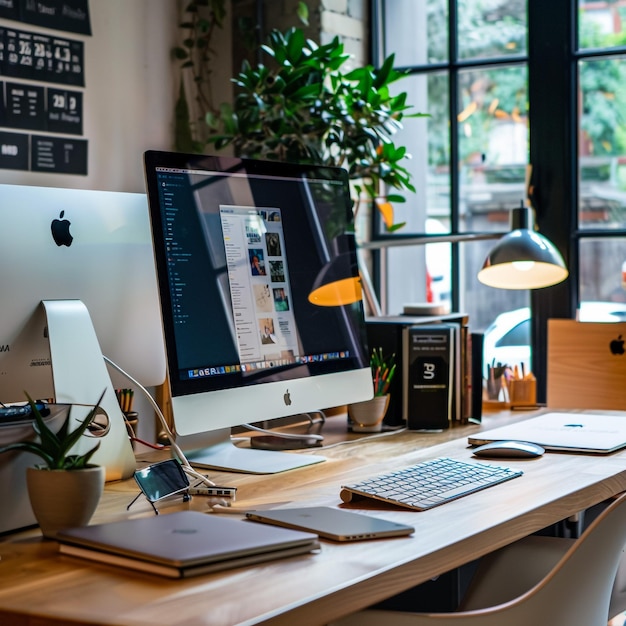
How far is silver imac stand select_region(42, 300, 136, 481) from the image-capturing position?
1.58m

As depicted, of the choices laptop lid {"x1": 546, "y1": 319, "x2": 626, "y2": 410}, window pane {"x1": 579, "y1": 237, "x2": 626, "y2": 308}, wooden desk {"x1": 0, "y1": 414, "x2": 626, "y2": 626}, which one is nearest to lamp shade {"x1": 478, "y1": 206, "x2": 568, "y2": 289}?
laptop lid {"x1": 546, "y1": 319, "x2": 626, "y2": 410}

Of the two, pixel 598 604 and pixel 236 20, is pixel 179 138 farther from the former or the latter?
pixel 598 604

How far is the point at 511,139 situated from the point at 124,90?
124 centimetres

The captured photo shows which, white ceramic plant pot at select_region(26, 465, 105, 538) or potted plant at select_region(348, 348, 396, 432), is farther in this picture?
potted plant at select_region(348, 348, 396, 432)

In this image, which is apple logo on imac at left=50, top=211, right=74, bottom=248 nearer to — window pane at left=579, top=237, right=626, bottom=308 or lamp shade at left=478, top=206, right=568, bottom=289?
lamp shade at left=478, top=206, right=568, bottom=289

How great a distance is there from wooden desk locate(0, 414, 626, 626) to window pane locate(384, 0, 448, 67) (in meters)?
1.93

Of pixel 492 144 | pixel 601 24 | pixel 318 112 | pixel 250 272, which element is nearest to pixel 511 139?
pixel 492 144

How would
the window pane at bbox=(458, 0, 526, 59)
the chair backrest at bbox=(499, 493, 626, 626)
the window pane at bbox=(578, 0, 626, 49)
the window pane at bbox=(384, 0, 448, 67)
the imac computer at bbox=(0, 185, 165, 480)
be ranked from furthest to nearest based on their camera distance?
the window pane at bbox=(384, 0, 448, 67)
the window pane at bbox=(458, 0, 526, 59)
the window pane at bbox=(578, 0, 626, 49)
the imac computer at bbox=(0, 185, 165, 480)
the chair backrest at bbox=(499, 493, 626, 626)

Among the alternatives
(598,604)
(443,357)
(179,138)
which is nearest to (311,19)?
(179,138)

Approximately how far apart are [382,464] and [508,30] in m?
1.86

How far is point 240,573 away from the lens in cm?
106

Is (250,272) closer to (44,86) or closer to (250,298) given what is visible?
(250,298)

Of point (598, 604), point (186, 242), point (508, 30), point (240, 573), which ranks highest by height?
point (508, 30)

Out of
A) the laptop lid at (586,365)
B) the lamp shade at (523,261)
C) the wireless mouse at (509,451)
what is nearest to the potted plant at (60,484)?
A: the wireless mouse at (509,451)
